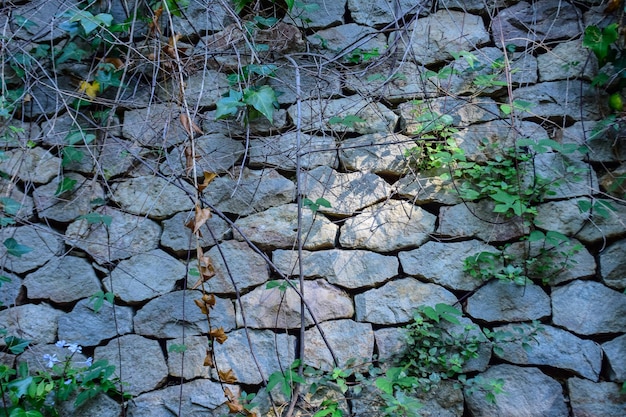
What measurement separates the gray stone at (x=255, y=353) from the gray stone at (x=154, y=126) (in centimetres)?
80

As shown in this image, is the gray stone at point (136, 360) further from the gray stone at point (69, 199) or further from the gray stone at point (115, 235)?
the gray stone at point (69, 199)

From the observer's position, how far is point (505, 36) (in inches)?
79.3

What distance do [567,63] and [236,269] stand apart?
147cm

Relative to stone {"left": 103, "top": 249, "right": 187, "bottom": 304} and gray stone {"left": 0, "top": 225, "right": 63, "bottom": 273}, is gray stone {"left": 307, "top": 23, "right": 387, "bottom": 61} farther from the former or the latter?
gray stone {"left": 0, "top": 225, "right": 63, "bottom": 273}

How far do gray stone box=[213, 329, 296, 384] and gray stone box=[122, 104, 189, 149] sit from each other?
2.61 ft

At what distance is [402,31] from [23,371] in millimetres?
1875

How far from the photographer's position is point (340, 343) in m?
1.78

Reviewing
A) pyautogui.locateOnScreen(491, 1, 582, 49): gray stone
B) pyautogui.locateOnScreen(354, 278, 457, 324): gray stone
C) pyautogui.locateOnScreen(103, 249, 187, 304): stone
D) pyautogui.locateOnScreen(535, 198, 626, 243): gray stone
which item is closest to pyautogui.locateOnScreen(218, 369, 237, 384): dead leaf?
pyautogui.locateOnScreen(103, 249, 187, 304): stone

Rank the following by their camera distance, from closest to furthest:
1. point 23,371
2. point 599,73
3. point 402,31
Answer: point 23,371 < point 599,73 < point 402,31

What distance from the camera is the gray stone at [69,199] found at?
1.96 m

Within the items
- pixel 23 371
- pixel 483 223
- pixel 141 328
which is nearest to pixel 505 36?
pixel 483 223

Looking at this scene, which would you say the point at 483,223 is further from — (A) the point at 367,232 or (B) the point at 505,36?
(B) the point at 505,36

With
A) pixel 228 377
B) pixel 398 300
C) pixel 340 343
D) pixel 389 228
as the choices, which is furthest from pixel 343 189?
pixel 228 377

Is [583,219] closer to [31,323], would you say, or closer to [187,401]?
[187,401]
